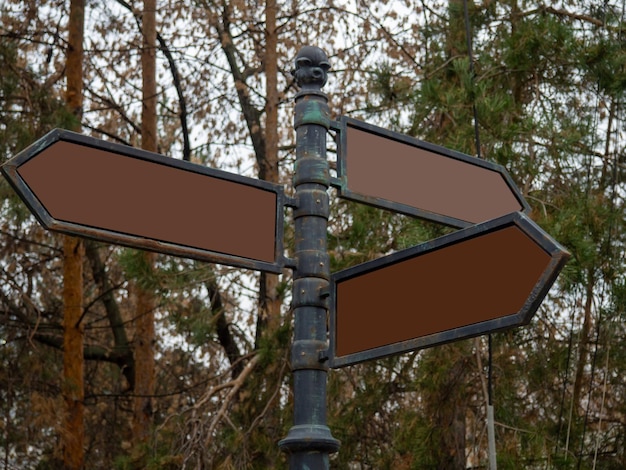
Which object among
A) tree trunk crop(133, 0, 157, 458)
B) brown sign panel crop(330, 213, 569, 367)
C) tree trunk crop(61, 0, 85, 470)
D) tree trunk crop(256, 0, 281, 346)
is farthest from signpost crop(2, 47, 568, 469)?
tree trunk crop(133, 0, 157, 458)

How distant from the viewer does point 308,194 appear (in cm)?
238

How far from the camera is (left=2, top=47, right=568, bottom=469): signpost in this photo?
1944mm

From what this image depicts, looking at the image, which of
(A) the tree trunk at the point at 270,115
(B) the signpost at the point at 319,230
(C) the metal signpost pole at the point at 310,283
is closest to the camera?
(B) the signpost at the point at 319,230

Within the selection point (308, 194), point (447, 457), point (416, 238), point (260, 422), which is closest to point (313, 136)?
point (308, 194)

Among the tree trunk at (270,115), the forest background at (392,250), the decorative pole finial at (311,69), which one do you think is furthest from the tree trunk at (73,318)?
the decorative pole finial at (311,69)

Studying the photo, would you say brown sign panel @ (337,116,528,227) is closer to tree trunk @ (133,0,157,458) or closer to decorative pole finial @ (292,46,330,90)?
decorative pole finial @ (292,46,330,90)

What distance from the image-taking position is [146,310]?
10312mm

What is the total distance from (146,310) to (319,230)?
26.9 ft

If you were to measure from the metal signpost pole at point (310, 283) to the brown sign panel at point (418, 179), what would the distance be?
0.23ft

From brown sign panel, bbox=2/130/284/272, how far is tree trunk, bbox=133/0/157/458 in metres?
7.50

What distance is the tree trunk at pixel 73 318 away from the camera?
Answer: 28.8 ft

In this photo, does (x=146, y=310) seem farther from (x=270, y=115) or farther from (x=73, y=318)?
(x=270, y=115)

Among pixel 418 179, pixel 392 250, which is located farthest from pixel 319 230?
pixel 392 250

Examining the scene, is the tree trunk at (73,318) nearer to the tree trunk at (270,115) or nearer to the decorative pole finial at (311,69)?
the tree trunk at (270,115)
